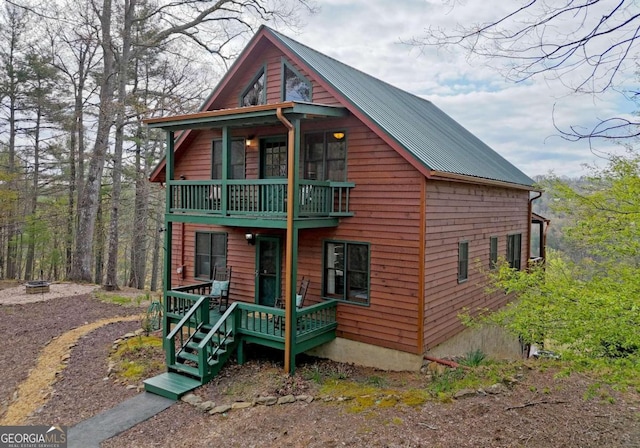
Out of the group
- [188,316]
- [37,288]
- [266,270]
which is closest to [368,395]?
[188,316]

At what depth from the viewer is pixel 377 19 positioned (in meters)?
7.54

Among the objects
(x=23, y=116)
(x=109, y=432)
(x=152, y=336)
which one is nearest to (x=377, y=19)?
(x=109, y=432)

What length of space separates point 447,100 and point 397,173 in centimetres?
1193

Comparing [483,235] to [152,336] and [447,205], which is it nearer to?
[447,205]

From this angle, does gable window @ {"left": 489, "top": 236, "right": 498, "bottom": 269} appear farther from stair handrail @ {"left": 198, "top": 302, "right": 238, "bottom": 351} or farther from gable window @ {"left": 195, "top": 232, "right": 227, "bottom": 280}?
gable window @ {"left": 195, "top": 232, "right": 227, "bottom": 280}

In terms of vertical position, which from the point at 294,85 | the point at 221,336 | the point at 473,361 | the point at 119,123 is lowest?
the point at 473,361

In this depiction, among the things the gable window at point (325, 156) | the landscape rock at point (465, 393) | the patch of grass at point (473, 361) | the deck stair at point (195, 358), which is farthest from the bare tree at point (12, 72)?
the landscape rock at point (465, 393)

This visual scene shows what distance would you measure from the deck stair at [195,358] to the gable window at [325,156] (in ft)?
12.5

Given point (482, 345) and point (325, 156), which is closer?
point (325, 156)

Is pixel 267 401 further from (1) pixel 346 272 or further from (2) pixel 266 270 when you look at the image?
(2) pixel 266 270

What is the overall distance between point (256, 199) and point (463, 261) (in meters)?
5.45

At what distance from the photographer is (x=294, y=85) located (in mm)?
10484

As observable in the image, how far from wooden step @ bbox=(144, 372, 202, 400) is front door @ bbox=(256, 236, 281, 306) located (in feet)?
10.3
